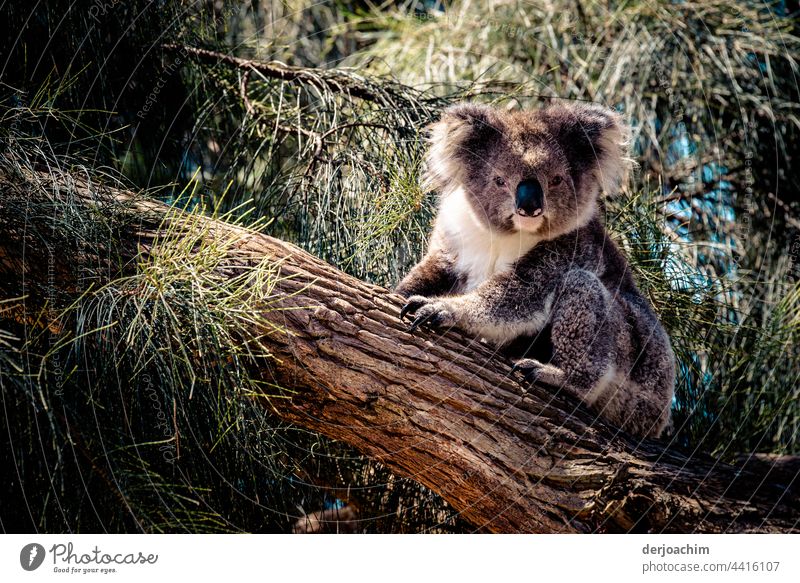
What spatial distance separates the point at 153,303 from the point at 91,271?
0.19 m

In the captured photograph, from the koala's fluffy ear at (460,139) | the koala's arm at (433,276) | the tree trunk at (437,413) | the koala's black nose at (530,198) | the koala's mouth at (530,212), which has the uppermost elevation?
the koala's fluffy ear at (460,139)

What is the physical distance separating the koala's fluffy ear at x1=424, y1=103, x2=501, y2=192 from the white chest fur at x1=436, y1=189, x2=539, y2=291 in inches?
3.3

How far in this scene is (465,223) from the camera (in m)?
2.68

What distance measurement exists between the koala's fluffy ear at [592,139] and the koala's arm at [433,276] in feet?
1.67

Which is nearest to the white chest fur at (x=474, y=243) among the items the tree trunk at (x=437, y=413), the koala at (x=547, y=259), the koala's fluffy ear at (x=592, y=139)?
the koala at (x=547, y=259)

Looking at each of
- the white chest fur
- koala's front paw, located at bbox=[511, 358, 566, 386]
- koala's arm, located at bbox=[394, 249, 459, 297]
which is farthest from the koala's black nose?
koala's front paw, located at bbox=[511, 358, 566, 386]

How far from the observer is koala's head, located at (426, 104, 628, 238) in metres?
2.51

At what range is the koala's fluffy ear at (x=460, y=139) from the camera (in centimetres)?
263

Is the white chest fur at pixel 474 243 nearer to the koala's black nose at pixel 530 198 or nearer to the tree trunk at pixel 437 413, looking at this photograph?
the koala's black nose at pixel 530 198

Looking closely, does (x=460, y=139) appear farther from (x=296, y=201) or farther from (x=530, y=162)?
(x=296, y=201)
